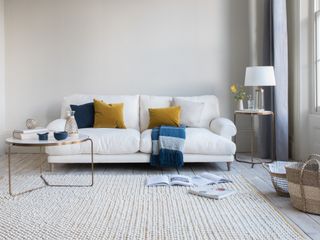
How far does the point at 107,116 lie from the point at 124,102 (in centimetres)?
38

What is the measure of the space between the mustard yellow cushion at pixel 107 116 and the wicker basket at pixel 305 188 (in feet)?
7.60

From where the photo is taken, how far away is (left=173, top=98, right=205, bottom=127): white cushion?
459cm

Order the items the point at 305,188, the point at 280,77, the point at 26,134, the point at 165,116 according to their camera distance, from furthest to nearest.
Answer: the point at 280,77 → the point at 165,116 → the point at 26,134 → the point at 305,188

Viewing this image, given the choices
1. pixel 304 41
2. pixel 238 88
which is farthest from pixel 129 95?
pixel 304 41

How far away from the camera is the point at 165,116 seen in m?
4.45

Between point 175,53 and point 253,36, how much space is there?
1119 mm

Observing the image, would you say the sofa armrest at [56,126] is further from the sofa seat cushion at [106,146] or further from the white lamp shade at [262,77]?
the white lamp shade at [262,77]

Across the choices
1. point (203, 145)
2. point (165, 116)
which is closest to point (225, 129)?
point (203, 145)

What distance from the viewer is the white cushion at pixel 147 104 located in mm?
4734

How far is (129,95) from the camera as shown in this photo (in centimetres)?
498

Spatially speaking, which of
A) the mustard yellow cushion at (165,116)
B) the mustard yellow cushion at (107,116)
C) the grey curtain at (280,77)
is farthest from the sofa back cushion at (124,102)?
Answer: the grey curtain at (280,77)

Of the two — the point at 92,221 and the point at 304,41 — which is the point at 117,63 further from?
the point at 92,221

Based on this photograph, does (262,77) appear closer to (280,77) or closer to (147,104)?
(280,77)

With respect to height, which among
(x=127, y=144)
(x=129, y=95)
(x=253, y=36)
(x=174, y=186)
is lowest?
(x=174, y=186)
